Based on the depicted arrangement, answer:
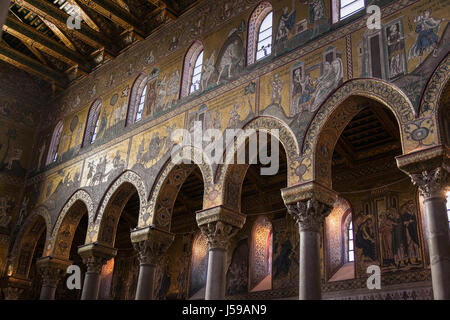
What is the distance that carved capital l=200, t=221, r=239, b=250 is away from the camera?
11.3 m

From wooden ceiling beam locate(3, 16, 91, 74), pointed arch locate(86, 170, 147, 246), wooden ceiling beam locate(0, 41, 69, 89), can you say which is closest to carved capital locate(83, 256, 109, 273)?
pointed arch locate(86, 170, 147, 246)

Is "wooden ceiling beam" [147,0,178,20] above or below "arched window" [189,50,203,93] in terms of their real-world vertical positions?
above

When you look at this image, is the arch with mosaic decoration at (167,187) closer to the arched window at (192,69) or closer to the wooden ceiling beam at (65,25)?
the arched window at (192,69)

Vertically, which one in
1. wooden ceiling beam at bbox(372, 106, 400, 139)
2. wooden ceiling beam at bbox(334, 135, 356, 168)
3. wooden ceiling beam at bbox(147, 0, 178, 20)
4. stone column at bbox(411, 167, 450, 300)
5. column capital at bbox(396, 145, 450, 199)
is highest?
wooden ceiling beam at bbox(147, 0, 178, 20)

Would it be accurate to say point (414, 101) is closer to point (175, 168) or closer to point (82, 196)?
point (175, 168)

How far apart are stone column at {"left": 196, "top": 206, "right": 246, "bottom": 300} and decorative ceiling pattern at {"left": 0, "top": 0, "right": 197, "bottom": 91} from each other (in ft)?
23.4

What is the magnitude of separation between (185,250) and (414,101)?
11053 mm

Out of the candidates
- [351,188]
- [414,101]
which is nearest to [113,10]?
[351,188]

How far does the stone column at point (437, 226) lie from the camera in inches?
297

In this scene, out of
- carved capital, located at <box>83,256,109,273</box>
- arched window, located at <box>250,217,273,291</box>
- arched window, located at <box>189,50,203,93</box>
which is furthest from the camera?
arched window, located at <box>250,217,273,291</box>

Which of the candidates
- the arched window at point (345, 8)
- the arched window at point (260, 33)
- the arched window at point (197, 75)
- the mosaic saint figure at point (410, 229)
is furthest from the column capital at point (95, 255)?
the arched window at point (345, 8)

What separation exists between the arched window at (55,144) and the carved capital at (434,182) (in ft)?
45.9

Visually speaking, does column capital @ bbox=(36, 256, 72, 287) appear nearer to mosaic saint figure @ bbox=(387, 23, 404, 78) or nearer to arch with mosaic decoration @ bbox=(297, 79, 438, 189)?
arch with mosaic decoration @ bbox=(297, 79, 438, 189)

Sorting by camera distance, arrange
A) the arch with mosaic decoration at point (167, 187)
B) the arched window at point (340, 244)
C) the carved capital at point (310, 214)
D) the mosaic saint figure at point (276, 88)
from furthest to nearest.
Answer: the arched window at point (340, 244) < the arch with mosaic decoration at point (167, 187) < the mosaic saint figure at point (276, 88) < the carved capital at point (310, 214)
